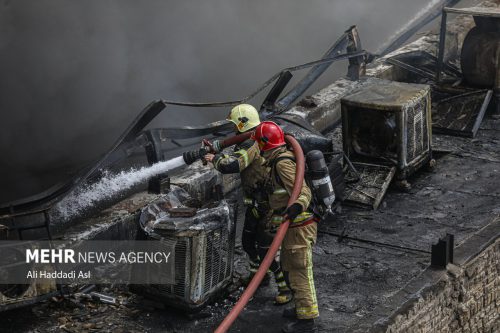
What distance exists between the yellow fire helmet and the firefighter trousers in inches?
38.3

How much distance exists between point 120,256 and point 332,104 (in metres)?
4.11

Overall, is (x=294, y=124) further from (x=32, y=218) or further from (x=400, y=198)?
(x=32, y=218)

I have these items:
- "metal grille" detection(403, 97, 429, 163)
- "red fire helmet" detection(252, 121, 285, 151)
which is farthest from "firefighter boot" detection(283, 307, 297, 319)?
"metal grille" detection(403, 97, 429, 163)

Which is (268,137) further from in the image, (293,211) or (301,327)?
(301,327)

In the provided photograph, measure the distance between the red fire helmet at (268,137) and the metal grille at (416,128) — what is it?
245 cm

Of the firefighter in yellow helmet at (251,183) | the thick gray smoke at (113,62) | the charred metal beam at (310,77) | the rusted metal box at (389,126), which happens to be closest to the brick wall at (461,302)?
the firefighter in yellow helmet at (251,183)

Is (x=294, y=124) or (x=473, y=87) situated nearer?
(x=294, y=124)

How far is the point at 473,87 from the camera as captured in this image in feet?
35.1

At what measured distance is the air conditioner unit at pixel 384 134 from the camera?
856cm

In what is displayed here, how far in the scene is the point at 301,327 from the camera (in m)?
6.34

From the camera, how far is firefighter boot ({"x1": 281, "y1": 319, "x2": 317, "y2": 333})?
632 cm

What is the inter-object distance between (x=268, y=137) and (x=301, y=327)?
149 centimetres

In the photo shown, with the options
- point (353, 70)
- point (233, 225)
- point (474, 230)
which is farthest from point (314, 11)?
point (233, 225)

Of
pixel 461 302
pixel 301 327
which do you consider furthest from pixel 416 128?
pixel 301 327
